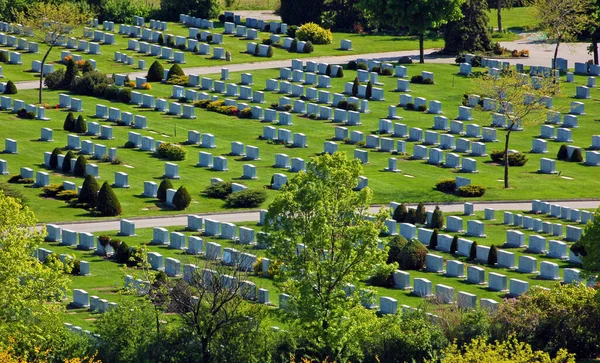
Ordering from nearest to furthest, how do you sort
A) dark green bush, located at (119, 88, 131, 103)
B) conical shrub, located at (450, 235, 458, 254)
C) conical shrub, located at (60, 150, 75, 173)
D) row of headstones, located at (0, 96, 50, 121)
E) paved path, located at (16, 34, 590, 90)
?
conical shrub, located at (450, 235, 458, 254), conical shrub, located at (60, 150, 75, 173), row of headstones, located at (0, 96, 50, 121), dark green bush, located at (119, 88, 131, 103), paved path, located at (16, 34, 590, 90)

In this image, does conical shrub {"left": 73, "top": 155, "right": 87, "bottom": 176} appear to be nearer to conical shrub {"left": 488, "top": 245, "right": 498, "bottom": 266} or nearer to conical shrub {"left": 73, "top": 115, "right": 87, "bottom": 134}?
conical shrub {"left": 73, "top": 115, "right": 87, "bottom": 134}

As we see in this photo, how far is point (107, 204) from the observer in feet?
308

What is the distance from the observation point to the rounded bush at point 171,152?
350ft

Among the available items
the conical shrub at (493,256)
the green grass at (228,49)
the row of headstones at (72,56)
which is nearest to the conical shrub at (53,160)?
the green grass at (228,49)

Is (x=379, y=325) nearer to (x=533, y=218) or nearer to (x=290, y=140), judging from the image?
(x=533, y=218)

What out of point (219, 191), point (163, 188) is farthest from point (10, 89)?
point (219, 191)

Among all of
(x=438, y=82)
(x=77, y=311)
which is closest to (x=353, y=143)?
(x=438, y=82)

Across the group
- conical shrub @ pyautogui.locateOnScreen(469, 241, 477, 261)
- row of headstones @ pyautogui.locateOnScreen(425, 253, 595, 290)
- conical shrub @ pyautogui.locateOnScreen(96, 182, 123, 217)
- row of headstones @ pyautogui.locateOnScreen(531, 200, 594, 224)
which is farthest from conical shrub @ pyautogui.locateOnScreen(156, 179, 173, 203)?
conical shrub @ pyautogui.locateOnScreen(469, 241, 477, 261)

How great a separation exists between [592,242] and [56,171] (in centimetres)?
4242

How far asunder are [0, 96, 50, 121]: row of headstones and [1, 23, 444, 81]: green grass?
837 cm

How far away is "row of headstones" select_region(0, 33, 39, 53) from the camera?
139 meters

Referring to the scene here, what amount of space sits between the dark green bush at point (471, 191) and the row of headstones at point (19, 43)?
52.7 metres

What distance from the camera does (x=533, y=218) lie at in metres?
90.1

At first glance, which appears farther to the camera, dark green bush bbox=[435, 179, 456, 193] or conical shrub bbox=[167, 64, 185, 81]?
conical shrub bbox=[167, 64, 185, 81]
